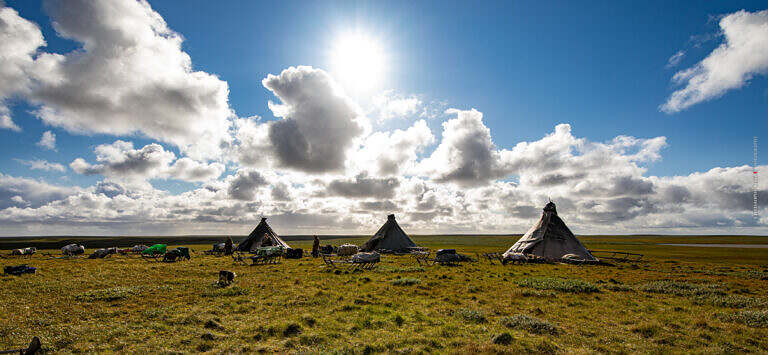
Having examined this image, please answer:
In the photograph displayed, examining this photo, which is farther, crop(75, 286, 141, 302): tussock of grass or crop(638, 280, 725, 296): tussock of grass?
crop(638, 280, 725, 296): tussock of grass

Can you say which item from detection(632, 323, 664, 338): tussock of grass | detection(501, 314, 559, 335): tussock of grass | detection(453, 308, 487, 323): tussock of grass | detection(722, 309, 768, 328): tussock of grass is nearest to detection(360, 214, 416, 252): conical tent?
detection(453, 308, 487, 323): tussock of grass

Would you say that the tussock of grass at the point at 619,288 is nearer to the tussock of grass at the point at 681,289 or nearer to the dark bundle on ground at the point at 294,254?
the tussock of grass at the point at 681,289

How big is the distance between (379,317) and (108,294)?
15.6 meters

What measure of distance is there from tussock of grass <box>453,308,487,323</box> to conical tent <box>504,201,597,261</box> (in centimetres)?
2679

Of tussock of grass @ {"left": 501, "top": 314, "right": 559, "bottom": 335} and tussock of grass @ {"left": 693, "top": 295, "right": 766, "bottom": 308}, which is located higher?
tussock of grass @ {"left": 501, "top": 314, "right": 559, "bottom": 335}

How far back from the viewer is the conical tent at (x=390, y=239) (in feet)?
168

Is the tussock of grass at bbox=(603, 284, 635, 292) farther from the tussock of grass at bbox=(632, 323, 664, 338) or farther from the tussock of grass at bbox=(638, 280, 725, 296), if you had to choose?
the tussock of grass at bbox=(632, 323, 664, 338)

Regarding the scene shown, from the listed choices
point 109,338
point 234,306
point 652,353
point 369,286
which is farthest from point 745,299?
point 109,338

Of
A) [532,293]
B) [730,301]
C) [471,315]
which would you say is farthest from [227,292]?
[730,301]

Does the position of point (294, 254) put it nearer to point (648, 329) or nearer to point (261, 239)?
point (261, 239)

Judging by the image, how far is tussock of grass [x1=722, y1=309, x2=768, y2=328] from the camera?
1169 centimetres

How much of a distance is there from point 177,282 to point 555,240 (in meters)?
40.2

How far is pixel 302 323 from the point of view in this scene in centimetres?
1138

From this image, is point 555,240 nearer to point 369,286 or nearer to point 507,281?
point 507,281
